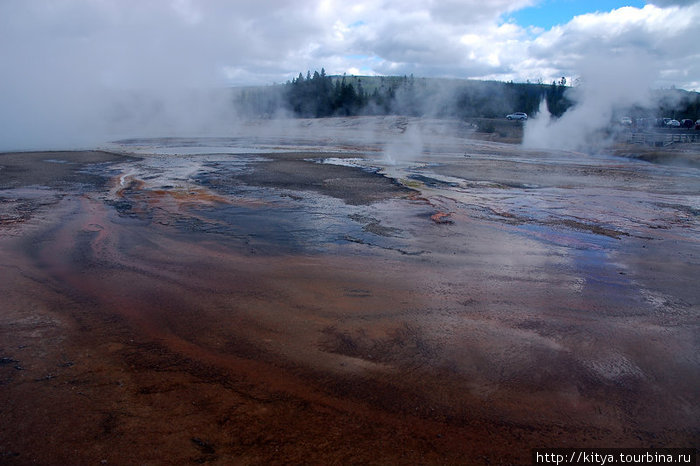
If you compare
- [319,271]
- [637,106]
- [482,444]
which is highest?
[637,106]

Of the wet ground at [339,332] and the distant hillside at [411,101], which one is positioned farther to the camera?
the distant hillside at [411,101]

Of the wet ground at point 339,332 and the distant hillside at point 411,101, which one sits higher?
the distant hillside at point 411,101

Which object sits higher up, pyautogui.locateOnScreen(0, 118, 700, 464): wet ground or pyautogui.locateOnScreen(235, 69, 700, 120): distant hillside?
pyautogui.locateOnScreen(235, 69, 700, 120): distant hillside

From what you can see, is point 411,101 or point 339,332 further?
point 411,101

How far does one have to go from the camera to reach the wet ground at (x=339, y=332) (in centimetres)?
270

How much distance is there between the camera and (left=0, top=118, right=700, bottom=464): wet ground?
8.86 feet

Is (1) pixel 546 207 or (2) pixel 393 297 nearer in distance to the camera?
(2) pixel 393 297

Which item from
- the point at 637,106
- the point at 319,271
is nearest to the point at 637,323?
the point at 319,271

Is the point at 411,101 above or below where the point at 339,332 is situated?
above

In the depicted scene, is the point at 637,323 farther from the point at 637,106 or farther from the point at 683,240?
the point at 637,106

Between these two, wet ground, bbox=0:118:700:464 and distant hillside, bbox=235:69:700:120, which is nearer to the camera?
wet ground, bbox=0:118:700:464

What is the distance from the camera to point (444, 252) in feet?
20.1

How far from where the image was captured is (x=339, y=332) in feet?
12.7

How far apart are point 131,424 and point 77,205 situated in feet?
23.7
